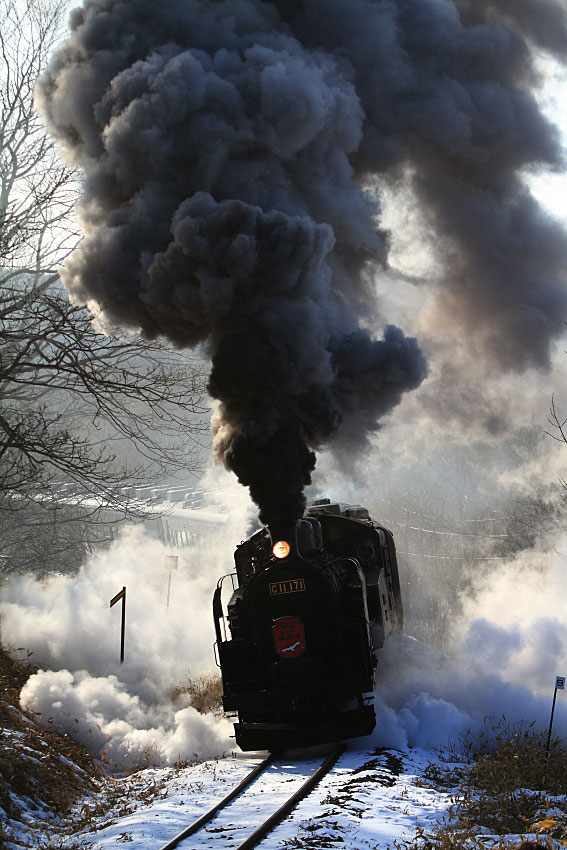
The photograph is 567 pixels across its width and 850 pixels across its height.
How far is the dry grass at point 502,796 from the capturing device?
5.59m

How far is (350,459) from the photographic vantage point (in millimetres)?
14234

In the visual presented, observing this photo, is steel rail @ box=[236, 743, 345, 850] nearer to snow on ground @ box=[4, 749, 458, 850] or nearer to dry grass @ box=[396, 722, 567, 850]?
snow on ground @ box=[4, 749, 458, 850]

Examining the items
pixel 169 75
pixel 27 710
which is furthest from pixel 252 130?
pixel 27 710

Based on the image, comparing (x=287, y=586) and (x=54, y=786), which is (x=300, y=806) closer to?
(x=287, y=586)

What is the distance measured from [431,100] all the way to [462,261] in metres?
2.73

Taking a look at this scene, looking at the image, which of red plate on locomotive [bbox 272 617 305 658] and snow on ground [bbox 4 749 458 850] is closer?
snow on ground [bbox 4 749 458 850]

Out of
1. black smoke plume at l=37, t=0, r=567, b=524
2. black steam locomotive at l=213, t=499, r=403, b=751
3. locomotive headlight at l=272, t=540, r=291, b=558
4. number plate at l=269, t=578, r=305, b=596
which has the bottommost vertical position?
black steam locomotive at l=213, t=499, r=403, b=751

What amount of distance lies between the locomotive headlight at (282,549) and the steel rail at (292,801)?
2.35 meters

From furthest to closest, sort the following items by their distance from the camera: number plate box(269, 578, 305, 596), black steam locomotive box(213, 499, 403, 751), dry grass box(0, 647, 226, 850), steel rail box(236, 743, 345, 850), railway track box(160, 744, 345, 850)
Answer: number plate box(269, 578, 305, 596) → black steam locomotive box(213, 499, 403, 751) → dry grass box(0, 647, 226, 850) → railway track box(160, 744, 345, 850) → steel rail box(236, 743, 345, 850)

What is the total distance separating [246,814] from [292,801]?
0.44 metres

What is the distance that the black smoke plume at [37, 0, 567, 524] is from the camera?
30.9 ft

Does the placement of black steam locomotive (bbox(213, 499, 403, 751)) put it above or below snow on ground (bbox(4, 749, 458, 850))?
above

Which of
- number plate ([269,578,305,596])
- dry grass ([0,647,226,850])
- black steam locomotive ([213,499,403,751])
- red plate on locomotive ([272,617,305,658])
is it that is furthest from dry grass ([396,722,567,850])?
dry grass ([0,647,226,850])

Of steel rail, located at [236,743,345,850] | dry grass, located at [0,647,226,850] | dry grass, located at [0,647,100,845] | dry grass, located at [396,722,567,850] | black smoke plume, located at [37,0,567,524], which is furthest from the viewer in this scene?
black smoke plume, located at [37,0,567,524]
